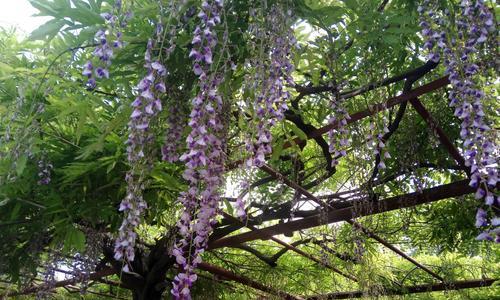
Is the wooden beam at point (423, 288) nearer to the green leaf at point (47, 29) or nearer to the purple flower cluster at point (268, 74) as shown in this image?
the purple flower cluster at point (268, 74)

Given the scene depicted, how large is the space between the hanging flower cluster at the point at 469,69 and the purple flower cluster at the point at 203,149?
777mm

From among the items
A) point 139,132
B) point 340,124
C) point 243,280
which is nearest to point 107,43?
point 139,132

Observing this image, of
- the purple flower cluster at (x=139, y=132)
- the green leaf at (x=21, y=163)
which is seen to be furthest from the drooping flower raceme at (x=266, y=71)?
the green leaf at (x=21, y=163)

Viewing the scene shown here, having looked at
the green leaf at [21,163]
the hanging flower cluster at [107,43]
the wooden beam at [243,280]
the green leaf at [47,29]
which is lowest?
the green leaf at [21,163]

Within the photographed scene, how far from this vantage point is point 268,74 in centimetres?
159

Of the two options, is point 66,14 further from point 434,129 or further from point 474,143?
point 434,129

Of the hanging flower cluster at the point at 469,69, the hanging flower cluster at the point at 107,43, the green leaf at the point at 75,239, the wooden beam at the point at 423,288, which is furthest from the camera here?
the wooden beam at the point at 423,288

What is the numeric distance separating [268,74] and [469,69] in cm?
68

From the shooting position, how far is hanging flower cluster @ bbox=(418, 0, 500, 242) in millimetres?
1484

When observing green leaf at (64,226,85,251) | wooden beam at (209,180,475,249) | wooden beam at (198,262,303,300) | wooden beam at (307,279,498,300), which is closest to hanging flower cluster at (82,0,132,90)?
green leaf at (64,226,85,251)

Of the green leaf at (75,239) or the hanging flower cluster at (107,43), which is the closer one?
the hanging flower cluster at (107,43)

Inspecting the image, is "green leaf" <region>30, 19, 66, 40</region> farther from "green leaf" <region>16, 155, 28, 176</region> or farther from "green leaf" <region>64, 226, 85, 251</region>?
"green leaf" <region>64, 226, 85, 251</region>

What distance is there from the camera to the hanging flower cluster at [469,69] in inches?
58.4

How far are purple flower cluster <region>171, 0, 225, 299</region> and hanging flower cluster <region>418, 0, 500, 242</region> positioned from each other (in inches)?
30.6
